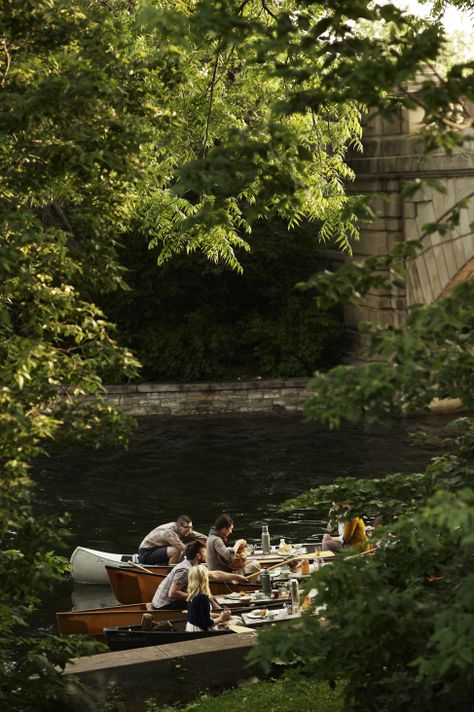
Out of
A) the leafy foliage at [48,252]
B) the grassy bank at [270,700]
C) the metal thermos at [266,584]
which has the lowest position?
the grassy bank at [270,700]

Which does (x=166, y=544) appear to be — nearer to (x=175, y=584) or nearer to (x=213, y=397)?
(x=175, y=584)

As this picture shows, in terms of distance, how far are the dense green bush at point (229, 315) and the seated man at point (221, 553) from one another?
50.0 feet

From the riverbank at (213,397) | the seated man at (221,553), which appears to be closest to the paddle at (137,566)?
the seated man at (221,553)

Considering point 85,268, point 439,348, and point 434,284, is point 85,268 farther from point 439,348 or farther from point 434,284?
point 434,284

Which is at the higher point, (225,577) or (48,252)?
(48,252)

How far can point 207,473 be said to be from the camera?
22328 millimetres

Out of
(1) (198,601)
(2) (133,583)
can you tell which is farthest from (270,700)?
(2) (133,583)

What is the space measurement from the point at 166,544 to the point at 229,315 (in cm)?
1670

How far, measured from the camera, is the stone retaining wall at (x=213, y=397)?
2808 centimetres

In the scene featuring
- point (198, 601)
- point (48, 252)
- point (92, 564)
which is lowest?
point (92, 564)

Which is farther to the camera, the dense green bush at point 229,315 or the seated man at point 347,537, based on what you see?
the dense green bush at point 229,315

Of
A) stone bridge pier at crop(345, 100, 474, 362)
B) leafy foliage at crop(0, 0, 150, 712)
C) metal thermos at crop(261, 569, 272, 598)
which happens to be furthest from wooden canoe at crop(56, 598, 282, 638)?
stone bridge pier at crop(345, 100, 474, 362)

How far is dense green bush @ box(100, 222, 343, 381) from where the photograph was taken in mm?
29094

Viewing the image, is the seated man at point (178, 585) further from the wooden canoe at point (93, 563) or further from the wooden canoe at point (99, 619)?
the wooden canoe at point (93, 563)
